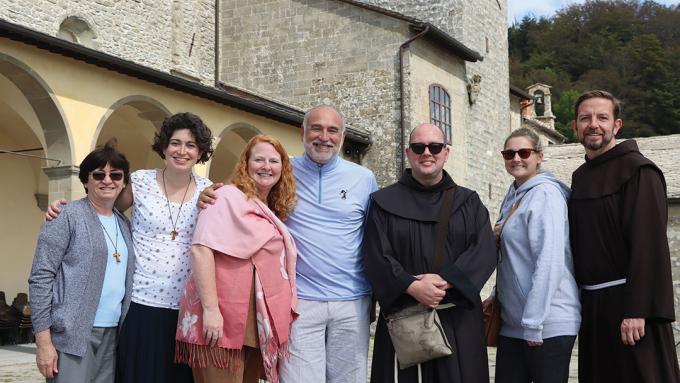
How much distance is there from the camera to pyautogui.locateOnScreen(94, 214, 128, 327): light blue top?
3.39m

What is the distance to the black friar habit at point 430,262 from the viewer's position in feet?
11.7

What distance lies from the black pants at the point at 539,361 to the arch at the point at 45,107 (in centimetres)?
724

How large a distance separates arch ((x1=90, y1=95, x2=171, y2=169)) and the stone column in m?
0.53

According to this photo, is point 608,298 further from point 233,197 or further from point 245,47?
point 245,47

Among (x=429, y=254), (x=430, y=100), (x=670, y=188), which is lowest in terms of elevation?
(x=429, y=254)

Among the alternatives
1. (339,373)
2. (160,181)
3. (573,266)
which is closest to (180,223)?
(160,181)

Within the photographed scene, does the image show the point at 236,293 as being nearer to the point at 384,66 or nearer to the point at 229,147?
the point at 229,147

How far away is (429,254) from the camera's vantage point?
3.65 m

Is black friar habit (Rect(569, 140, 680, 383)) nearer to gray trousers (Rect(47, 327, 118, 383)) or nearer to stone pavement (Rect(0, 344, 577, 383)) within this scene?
gray trousers (Rect(47, 327, 118, 383))

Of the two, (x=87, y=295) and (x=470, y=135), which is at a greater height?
(x=470, y=135)

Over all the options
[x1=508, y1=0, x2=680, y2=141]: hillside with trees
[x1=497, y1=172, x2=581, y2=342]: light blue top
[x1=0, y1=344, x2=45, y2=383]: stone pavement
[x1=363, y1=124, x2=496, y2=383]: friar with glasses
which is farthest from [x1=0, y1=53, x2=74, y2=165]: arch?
[x1=508, y1=0, x2=680, y2=141]: hillside with trees

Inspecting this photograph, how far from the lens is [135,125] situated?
1212 centimetres

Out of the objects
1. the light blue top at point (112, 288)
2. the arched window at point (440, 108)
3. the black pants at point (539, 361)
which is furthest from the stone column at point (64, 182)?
the arched window at point (440, 108)

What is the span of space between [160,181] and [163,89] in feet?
24.7
